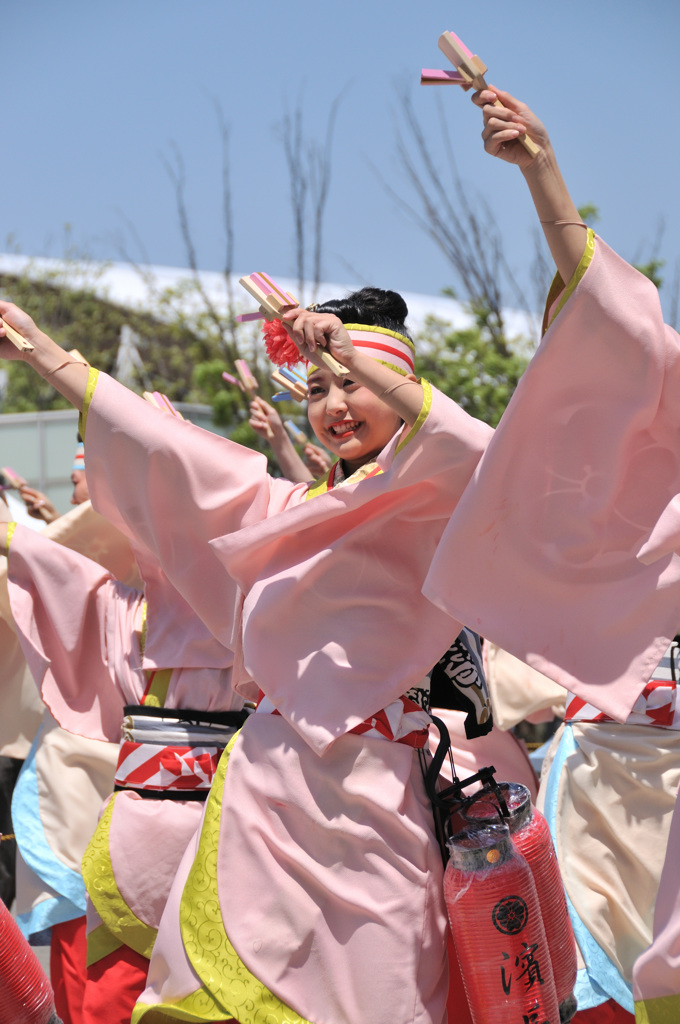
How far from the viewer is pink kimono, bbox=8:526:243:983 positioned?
8.16 feet

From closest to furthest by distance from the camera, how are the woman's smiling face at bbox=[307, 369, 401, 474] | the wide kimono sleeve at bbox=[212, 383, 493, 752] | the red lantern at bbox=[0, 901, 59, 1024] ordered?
the wide kimono sleeve at bbox=[212, 383, 493, 752] → the red lantern at bbox=[0, 901, 59, 1024] → the woman's smiling face at bbox=[307, 369, 401, 474]

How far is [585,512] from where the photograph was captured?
1881mm

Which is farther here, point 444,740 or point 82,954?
point 82,954

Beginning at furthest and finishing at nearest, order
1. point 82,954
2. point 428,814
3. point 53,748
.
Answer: point 53,748 → point 82,954 → point 428,814

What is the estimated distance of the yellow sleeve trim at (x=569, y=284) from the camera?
5.58ft

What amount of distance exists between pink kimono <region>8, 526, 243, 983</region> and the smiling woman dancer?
433 millimetres

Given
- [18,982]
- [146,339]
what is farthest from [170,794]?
[146,339]

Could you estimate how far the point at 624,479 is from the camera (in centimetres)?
187

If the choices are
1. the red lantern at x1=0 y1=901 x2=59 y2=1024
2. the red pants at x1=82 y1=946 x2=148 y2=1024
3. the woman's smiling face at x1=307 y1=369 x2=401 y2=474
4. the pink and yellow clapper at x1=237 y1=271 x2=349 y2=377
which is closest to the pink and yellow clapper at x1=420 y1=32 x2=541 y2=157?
the pink and yellow clapper at x1=237 y1=271 x2=349 y2=377

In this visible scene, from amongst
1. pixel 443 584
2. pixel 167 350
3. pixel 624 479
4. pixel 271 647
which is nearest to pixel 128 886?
pixel 271 647

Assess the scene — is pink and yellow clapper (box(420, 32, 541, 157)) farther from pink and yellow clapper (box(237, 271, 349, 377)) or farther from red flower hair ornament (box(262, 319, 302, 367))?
red flower hair ornament (box(262, 319, 302, 367))

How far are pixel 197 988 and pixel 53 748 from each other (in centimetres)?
175

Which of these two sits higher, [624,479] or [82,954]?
[624,479]

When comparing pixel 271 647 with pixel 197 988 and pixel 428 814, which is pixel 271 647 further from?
pixel 197 988
